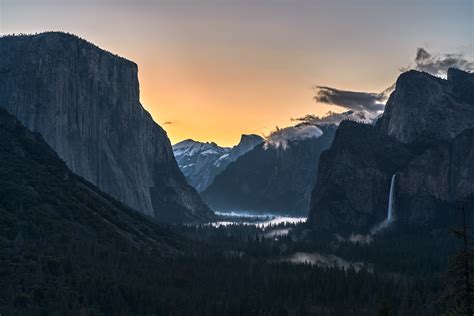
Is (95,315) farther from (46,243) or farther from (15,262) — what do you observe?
(46,243)

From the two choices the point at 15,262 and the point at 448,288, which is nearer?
the point at 448,288

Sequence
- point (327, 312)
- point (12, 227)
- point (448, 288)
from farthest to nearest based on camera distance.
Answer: point (12, 227) < point (327, 312) < point (448, 288)

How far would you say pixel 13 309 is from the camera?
13575cm

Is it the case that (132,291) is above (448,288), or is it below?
below

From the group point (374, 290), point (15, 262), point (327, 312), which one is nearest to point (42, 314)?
point (15, 262)

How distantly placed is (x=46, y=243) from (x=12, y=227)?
1080 cm

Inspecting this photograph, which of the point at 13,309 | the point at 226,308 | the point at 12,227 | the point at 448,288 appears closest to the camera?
the point at 448,288

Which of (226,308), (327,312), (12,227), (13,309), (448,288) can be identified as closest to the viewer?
(448,288)

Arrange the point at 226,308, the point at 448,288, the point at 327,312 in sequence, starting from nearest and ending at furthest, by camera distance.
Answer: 1. the point at 448,288
2. the point at 226,308
3. the point at 327,312

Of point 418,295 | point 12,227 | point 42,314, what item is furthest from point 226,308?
point 12,227

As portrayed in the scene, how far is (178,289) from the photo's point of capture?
176875 millimetres

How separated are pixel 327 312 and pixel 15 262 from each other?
7883cm

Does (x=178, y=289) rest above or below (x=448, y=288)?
below

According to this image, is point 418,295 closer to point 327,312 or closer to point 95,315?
point 327,312
